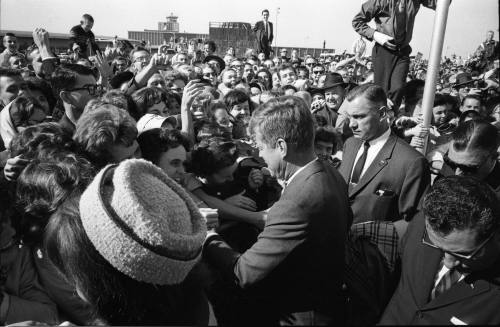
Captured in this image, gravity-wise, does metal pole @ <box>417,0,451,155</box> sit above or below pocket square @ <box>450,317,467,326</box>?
above

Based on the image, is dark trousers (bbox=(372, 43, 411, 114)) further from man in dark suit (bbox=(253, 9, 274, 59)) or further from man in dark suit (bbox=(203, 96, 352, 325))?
man in dark suit (bbox=(253, 9, 274, 59))

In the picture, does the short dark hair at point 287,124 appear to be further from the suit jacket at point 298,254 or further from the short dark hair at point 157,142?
the short dark hair at point 157,142

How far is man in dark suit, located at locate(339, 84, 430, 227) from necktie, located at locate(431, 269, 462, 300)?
1.56ft

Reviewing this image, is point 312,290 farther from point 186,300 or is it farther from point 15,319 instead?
point 15,319

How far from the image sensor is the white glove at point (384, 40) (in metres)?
3.49

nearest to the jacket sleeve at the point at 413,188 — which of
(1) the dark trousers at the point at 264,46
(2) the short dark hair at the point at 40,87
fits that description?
(2) the short dark hair at the point at 40,87

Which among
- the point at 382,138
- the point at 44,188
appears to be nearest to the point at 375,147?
the point at 382,138

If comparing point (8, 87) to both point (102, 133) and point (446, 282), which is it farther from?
point (446, 282)

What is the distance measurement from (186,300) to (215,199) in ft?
4.19

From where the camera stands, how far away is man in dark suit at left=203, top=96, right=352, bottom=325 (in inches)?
65.1

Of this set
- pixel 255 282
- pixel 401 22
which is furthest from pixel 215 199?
pixel 401 22

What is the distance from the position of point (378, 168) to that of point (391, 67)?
1637 millimetres

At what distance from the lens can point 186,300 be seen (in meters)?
1.24

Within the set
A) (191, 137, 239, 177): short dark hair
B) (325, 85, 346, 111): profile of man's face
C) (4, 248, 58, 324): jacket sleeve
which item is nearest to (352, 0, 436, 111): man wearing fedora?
(325, 85, 346, 111): profile of man's face
